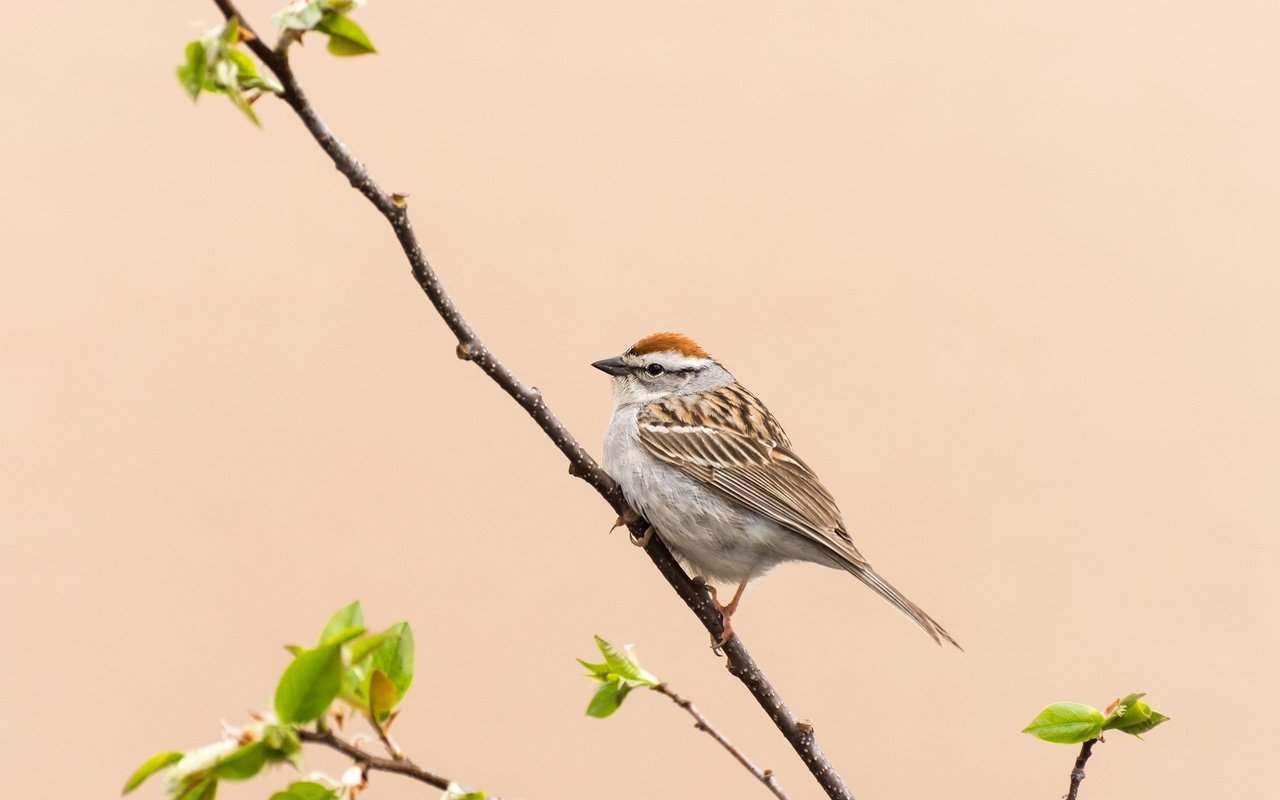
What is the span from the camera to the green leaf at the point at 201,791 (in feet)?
2.21

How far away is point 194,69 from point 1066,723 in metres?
0.79

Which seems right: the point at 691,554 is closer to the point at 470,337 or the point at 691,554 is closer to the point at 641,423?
the point at 641,423

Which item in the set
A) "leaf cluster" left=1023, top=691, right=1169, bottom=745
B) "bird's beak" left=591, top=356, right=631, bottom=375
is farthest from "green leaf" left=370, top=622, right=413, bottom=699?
"bird's beak" left=591, top=356, right=631, bottom=375

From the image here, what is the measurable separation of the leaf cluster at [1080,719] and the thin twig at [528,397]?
21 cm

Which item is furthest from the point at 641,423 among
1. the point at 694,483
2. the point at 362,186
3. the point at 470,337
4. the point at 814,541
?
the point at 362,186

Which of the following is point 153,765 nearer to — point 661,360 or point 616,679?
point 616,679

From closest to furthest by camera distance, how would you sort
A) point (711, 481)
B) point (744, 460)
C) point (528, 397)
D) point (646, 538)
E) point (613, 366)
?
point (528, 397)
point (646, 538)
point (711, 481)
point (744, 460)
point (613, 366)

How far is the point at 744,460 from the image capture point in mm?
2072

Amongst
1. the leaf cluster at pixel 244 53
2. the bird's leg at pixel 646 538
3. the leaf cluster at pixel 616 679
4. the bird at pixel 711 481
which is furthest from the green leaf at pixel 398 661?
the bird at pixel 711 481

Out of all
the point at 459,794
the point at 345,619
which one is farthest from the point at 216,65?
the point at 459,794

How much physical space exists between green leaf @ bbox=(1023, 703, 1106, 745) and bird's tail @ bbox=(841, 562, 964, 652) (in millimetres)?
597

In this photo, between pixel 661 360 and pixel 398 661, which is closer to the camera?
pixel 398 661

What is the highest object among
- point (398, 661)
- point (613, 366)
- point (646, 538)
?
point (613, 366)

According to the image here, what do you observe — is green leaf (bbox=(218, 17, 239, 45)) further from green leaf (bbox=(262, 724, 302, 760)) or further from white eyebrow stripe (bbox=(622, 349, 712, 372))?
white eyebrow stripe (bbox=(622, 349, 712, 372))
